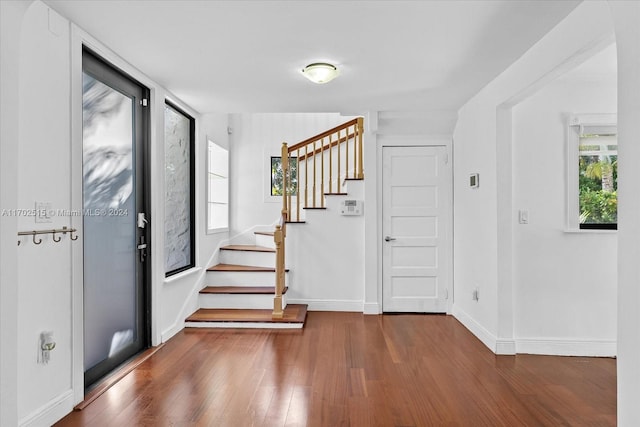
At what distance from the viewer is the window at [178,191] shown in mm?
4223

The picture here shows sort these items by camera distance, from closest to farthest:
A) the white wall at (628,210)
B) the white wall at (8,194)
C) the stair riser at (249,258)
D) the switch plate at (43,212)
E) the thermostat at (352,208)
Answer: the white wall at (628,210)
the white wall at (8,194)
the switch plate at (43,212)
the thermostat at (352,208)
the stair riser at (249,258)

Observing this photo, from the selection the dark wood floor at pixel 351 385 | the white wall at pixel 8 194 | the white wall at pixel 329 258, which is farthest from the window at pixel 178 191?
the white wall at pixel 8 194

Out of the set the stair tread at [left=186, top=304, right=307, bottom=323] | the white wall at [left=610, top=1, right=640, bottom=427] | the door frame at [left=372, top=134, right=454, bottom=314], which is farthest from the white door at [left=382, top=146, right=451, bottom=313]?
the white wall at [left=610, top=1, right=640, bottom=427]

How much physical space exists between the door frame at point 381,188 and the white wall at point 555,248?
4.88 feet

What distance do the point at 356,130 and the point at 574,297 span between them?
10.3ft

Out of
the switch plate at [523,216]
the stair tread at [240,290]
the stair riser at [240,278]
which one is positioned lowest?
the stair tread at [240,290]

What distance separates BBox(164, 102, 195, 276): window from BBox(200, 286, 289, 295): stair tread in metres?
0.37

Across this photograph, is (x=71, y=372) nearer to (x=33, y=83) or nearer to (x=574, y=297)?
(x=33, y=83)

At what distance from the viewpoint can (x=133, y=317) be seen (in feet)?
11.5

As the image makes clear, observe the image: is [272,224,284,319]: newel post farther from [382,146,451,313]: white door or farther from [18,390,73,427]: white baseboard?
[18,390,73,427]: white baseboard

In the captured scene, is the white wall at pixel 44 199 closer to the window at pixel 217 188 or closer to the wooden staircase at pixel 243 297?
the wooden staircase at pixel 243 297

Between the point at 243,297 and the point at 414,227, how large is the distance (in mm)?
2250

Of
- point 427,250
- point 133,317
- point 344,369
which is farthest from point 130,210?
point 427,250

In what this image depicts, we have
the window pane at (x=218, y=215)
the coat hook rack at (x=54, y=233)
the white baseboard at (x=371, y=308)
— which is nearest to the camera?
the coat hook rack at (x=54, y=233)
